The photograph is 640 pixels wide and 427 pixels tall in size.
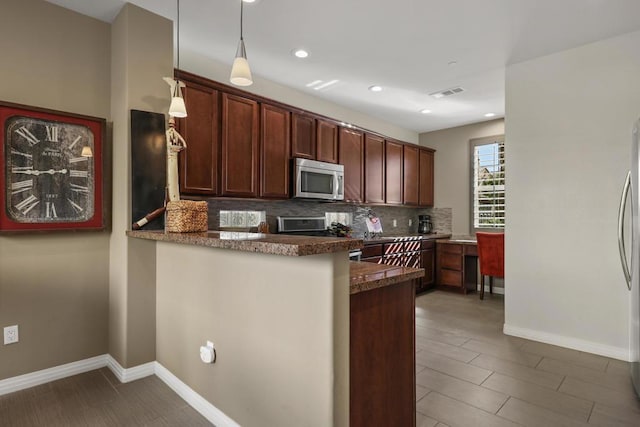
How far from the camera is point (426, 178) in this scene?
6004 mm

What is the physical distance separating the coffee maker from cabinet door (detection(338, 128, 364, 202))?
6.12 ft

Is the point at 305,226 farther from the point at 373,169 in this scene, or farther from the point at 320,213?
the point at 373,169

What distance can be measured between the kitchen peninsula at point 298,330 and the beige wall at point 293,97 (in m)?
1.97

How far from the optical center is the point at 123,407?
2.07 metres

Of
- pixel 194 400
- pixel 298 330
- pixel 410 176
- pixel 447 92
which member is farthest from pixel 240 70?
pixel 410 176

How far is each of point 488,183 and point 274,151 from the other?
3699 mm

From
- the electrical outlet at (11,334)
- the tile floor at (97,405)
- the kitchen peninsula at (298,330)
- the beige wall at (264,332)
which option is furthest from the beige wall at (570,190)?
the electrical outlet at (11,334)

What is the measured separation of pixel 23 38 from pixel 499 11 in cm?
331

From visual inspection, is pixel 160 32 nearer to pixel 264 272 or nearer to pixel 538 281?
pixel 264 272

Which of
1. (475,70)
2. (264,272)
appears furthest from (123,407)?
(475,70)

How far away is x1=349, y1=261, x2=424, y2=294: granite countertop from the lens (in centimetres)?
143

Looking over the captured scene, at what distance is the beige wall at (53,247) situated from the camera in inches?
87.9

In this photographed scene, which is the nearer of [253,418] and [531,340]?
[253,418]

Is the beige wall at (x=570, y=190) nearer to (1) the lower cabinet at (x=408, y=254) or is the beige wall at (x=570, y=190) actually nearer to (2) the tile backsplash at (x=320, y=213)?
(1) the lower cabinet at (x=408, y=254)
